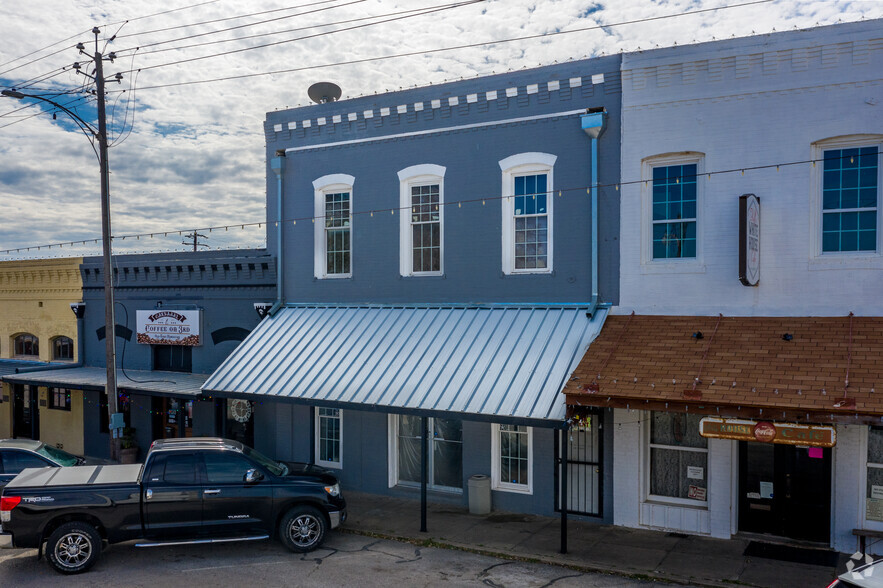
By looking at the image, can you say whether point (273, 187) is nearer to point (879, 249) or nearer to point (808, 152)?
point (808, 152)

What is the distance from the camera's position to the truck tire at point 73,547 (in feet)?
35.3

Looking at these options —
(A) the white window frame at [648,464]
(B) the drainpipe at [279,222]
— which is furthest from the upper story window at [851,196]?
(B) the drainpipe at [279,222]

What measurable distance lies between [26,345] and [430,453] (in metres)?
15.9

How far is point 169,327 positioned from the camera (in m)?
19.7

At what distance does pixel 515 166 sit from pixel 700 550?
25.9ft

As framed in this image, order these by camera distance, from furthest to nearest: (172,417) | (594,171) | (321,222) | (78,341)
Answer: (78,341) < (172,417) < (321,222) < (594,171)

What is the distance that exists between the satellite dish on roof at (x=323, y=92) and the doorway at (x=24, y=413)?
13337 mm

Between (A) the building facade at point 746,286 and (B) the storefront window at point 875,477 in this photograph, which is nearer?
(A) the building facade at point 746,286

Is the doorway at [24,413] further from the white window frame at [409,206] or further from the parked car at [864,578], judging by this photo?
the parked car at [864,578]

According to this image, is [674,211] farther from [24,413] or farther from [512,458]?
[24,413]

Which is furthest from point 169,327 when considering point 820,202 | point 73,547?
point 820,202

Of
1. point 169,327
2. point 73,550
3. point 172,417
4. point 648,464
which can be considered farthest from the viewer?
point 169,327

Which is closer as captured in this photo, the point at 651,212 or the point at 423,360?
the point at 651,212

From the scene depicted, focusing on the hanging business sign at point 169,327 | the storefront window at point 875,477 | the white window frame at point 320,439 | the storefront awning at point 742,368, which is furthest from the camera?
the hanging business sign at point 169,327
